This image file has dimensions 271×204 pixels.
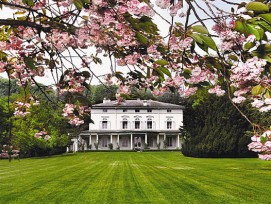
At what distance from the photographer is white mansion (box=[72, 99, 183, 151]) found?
163ft

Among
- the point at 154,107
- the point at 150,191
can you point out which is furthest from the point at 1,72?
the point at 154,107

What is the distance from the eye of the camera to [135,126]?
167 ft

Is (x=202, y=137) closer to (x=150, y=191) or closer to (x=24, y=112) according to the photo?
(x=150, y=191)

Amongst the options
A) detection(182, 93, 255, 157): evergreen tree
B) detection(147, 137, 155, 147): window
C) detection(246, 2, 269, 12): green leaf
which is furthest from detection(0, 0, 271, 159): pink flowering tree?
detection(147, 137, 155, 147): window

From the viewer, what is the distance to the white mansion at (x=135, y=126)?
4978cm

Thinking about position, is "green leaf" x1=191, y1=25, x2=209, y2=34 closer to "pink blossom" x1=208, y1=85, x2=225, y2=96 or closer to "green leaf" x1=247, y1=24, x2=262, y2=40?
"green leaf" x1=247, y1=24, x2=262, y2=40

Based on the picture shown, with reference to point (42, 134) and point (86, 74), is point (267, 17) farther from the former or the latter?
point (42, 134)

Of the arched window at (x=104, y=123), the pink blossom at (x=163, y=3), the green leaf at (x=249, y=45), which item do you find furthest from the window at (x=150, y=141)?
the green leaf at (x=249, y=45)

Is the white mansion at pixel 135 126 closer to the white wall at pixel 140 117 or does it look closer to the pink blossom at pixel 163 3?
the white wall at pixel 140 117

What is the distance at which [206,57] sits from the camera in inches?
95.5

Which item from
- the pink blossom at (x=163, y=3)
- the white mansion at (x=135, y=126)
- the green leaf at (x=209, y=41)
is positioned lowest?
the green leaf at (x=209, y=41)

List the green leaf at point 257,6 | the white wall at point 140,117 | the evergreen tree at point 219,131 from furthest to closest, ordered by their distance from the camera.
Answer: the white wall at point 140,117 < the evergreen tree at point 219,131 < the green leaf at point 257,6

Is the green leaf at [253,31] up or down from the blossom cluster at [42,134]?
up

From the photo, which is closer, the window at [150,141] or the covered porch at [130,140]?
the covered porch at [130,140]
